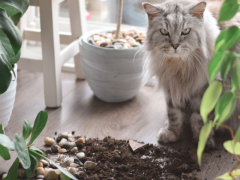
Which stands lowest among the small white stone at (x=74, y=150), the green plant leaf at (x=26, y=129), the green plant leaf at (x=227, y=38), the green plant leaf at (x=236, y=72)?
the small white stone at (x=74, y=150)

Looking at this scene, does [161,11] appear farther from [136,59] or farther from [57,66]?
[57,66]

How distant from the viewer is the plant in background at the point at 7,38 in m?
1.20

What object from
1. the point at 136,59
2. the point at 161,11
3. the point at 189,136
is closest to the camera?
the point at 161,11

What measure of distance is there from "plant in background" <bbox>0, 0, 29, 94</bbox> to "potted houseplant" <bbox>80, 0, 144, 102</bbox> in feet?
2.31

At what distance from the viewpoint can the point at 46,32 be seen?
1.98m

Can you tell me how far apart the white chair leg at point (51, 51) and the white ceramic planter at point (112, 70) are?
0.18m

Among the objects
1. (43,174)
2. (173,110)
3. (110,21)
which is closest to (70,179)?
(43,174)

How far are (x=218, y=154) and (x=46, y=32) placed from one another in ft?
3.53

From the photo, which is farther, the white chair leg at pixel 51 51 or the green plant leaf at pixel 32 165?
the white chair leg at pixel 51 51

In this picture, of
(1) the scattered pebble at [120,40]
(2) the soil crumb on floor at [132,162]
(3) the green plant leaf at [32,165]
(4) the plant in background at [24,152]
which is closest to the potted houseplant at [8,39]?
(4) the plant in background at [24,152]

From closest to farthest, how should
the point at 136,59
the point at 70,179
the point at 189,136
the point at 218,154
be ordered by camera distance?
the point at 70,179, the point at 218,154, the point at 189,136, the point at 136,59

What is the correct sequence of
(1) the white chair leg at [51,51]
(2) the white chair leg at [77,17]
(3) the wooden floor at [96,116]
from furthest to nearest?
(2) the white chair leg at [77,17], (1) the white chair leg at [51,51], (3) the wooden floor at [96,116]

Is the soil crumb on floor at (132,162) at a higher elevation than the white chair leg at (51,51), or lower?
lower

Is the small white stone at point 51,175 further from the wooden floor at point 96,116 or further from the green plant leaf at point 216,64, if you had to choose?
the green plant leaf at point 216,64
